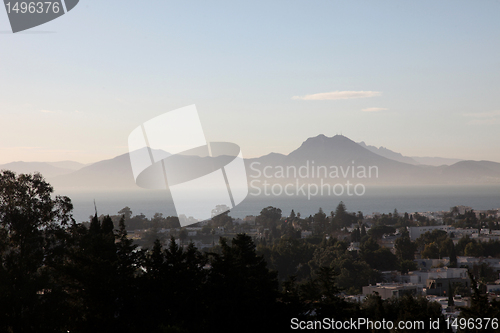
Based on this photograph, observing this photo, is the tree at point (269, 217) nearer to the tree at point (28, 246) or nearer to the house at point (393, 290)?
the house at point (393, 290)

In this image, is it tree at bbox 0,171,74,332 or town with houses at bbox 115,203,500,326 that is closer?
tree at bbox 0,171,74,332

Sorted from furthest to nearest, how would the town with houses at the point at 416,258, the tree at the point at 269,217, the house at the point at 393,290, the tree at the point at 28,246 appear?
the tree at the point at 269,217 → the town with houses at the point at 416,258 → the house at the point at 393,290 → the tree at the point at 28,246

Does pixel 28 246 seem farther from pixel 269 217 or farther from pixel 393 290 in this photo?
pixel 269 217

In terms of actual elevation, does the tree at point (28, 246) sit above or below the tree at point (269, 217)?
above

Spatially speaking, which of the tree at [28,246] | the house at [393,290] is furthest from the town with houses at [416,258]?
the tree at [28,246]

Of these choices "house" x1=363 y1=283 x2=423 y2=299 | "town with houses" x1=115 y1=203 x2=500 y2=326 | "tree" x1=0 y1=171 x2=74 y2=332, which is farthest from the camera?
"town with houses" x1=115 y1=203 x2=500 y2=326

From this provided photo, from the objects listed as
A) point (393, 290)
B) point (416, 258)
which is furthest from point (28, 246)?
point (416, 258)

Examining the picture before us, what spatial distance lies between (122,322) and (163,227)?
239ft

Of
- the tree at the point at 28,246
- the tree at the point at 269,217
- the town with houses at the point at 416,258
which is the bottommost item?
the town with houses at the point at 416,258

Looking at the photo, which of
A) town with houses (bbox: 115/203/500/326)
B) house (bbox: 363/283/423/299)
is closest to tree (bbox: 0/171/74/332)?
town with houses (bbox: 115/203/500/326)

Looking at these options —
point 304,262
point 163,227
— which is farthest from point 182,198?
point 304,262

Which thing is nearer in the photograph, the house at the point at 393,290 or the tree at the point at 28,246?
the tree at the point at 28,246

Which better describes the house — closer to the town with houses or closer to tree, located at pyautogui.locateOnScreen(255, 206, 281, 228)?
the town with houses

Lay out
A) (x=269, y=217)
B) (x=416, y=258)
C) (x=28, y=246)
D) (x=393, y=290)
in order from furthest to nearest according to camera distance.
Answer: (x=269, y=217), (x=416, y=258), (x=393, y=290), (x=28, y=246)
